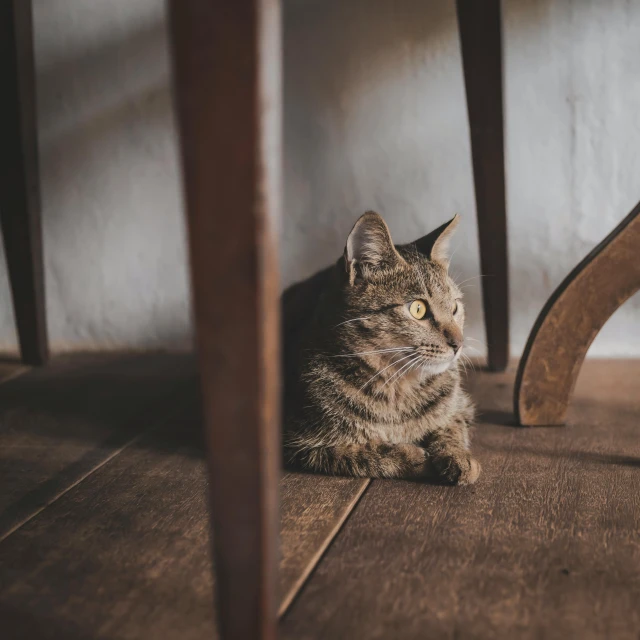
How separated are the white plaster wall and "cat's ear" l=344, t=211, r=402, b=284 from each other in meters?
0.52

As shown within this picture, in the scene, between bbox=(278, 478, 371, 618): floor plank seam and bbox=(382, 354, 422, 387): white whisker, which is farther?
bbox=(382, 354, 422, 387): white whisker

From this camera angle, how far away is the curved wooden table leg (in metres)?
1.10

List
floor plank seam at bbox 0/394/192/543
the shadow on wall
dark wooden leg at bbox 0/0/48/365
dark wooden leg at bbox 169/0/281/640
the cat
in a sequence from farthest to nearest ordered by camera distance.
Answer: the shadow on wall
dark wooden leg at bbox 0/0/48/365
the cat
floor plank seam at bbox 0/394/192/543
dark wooden leg at bbox 169/0/281/640

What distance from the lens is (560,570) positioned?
2.55 feet

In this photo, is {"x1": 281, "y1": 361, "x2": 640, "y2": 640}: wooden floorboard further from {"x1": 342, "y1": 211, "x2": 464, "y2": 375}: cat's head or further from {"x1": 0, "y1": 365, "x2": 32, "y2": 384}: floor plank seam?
{"x1": 0, "y1": 365, "x2": 32, "y2": 384}: floor plank seam

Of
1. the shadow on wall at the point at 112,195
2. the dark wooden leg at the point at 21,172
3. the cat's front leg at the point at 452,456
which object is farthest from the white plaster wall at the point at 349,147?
the cat's front leg at the point at 452,456

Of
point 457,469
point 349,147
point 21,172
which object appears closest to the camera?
point 457,469

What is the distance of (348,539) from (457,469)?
0.24 metres

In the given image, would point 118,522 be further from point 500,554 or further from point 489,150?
point 489,150

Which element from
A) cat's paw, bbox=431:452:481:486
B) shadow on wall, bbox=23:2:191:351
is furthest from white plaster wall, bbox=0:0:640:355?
cat's paw, bbox=431:452:481:486

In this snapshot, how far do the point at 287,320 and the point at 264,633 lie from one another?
0.96 metres

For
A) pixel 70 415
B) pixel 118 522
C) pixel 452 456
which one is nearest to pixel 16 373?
pixel 70 415

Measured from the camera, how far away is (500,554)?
82 cm

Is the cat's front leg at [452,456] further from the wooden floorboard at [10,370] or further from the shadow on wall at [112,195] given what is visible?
the wooden floorboard at [10,370]
